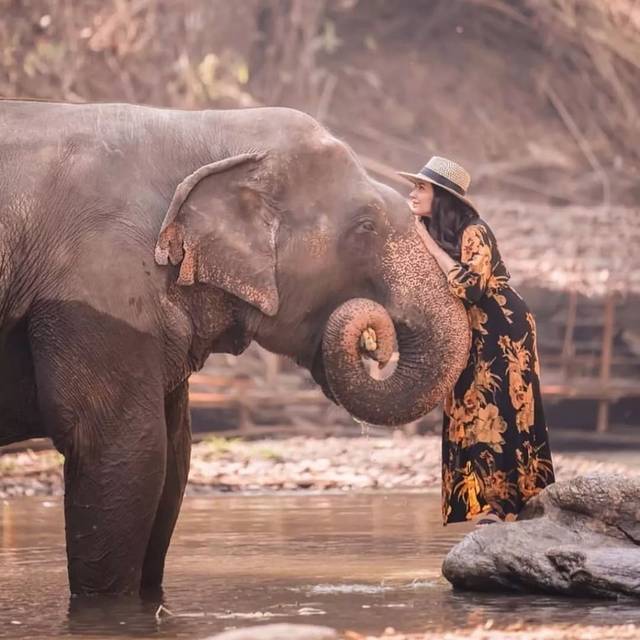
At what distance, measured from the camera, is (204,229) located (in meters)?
8.05

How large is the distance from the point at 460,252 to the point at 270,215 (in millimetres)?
1154

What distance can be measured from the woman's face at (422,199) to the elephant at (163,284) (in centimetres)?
70

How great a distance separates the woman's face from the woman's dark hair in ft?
0.07

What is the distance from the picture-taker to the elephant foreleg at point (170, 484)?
8.68m

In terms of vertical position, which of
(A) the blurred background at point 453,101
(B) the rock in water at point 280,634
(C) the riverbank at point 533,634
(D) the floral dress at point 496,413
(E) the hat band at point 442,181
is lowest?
(C) the riverbank at point 533,634

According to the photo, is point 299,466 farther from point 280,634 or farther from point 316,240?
point 280,634

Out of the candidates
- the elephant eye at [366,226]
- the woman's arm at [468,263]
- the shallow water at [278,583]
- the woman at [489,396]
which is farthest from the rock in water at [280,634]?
the woman at [489,396]

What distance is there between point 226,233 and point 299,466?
9.93 meters

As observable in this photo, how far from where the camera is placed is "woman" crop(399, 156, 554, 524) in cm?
908

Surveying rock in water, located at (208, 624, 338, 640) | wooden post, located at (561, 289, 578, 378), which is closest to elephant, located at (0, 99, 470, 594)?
rock in water, located at (208, 624, 338, 640)

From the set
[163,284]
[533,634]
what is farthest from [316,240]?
[533,634]

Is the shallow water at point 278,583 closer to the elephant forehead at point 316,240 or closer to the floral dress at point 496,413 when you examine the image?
the floral dress at point 496,413

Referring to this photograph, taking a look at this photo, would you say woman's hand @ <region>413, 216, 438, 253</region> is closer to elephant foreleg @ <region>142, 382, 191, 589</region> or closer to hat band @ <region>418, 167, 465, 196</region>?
hat band @ <region>418, 167, 465, 196</region>

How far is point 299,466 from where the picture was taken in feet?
58.6
